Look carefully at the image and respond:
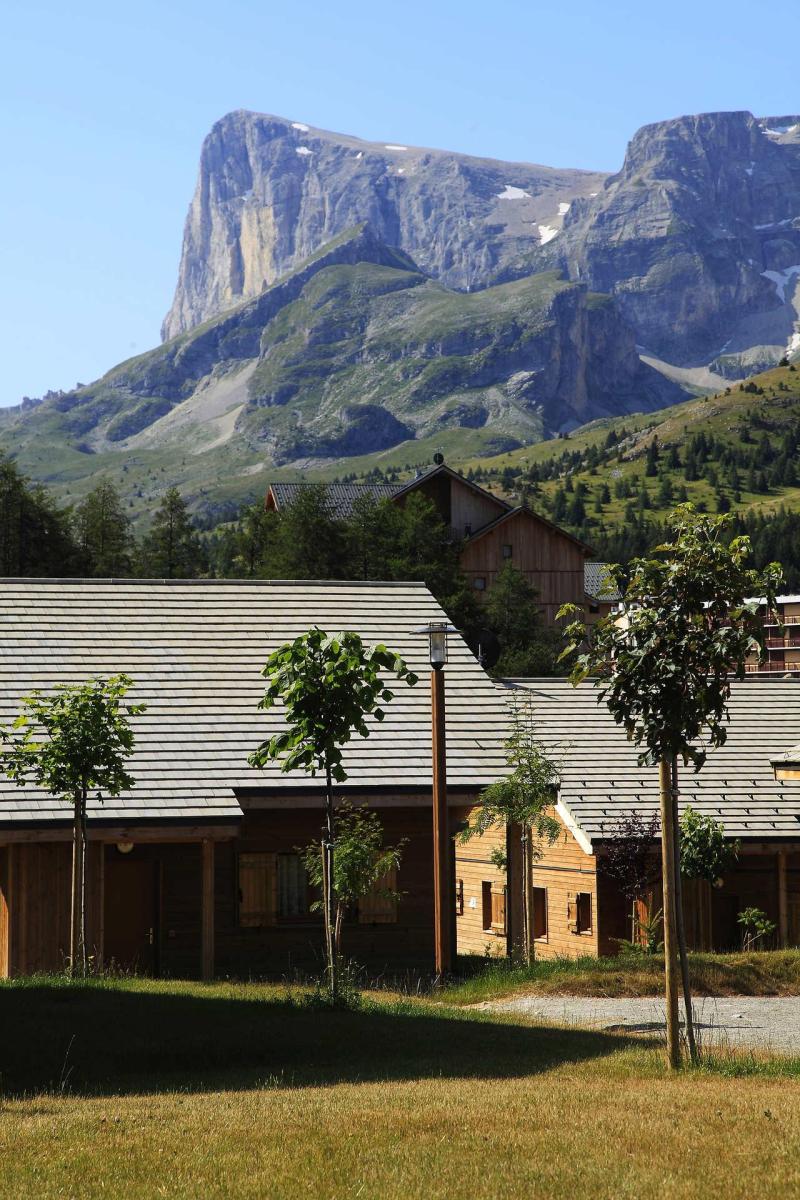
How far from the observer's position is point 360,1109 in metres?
11.4

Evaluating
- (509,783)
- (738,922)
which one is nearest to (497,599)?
(738,922)

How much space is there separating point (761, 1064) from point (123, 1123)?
624cm

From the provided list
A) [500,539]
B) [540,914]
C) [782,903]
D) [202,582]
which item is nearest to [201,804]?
[202,582]

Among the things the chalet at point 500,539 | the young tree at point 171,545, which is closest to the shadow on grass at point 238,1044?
the chalet at point 500,539

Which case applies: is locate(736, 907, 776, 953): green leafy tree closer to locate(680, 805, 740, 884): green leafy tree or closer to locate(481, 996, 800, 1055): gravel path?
locate(680, 805, 740, 884): green leafy tree

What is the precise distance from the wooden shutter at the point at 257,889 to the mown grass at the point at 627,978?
3.75m

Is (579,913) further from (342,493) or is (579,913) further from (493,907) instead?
(342,493)

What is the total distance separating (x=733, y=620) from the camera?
44.5 feet

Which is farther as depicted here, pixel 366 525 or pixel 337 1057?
pixel 366 525

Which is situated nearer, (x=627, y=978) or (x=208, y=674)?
(x=627, y=978)

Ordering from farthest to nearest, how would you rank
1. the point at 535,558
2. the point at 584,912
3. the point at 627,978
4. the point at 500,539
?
the point at 535,558
the point at 500,539
the point at 584,912
the point at 627,978

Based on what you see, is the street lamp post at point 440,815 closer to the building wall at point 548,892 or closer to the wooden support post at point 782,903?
the building wall at point 548,892

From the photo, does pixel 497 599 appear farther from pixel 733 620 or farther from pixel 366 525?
pixel 733 620

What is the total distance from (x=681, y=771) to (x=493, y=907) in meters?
5.41
